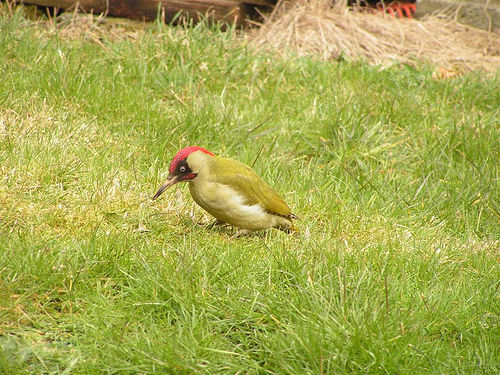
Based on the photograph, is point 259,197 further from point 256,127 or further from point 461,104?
point 461,104

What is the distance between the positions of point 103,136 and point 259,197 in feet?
4.87

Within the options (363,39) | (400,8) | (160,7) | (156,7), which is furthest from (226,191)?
(400,8)

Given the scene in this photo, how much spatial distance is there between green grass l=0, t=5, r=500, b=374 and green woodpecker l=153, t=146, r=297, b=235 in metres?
0.15

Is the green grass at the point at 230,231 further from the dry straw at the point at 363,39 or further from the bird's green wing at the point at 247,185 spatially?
the dry straw at the point at 363,39

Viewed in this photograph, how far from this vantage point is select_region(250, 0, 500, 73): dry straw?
7.77 meters

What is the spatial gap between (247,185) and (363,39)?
4.15 meters

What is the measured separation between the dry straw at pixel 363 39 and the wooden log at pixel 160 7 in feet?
1.28

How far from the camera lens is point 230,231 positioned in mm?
4703

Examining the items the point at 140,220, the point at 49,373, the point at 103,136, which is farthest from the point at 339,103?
the point at 49,373

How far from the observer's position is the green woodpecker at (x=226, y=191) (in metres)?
4.32

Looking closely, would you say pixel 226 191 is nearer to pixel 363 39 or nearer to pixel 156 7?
pixel 156 7

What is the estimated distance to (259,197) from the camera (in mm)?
4496

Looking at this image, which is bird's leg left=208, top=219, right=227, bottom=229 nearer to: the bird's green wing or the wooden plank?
the bird's green wing

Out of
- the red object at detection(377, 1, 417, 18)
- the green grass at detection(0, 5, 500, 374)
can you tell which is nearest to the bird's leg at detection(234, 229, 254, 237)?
the green grass at detection(0, 5, 500, 374)
